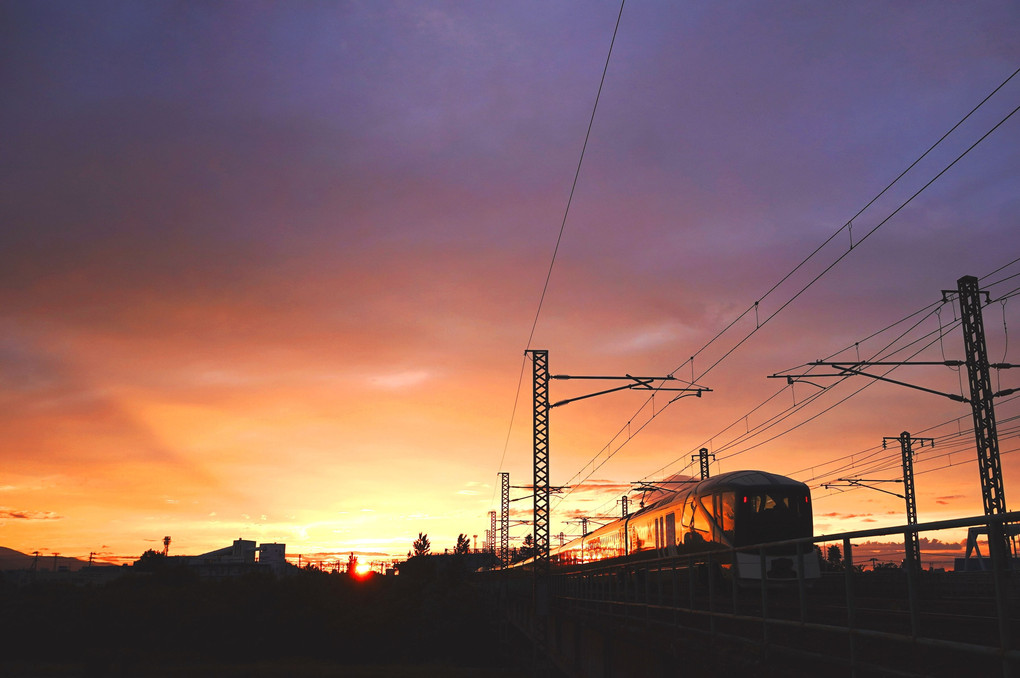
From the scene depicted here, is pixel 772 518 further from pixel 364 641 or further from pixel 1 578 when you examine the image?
pixel 1 578

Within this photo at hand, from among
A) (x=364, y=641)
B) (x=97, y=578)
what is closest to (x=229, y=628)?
(x=364, y=641)

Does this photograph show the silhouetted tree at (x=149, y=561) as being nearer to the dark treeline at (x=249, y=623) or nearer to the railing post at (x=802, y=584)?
the dark treeline at (x=249, y=623)

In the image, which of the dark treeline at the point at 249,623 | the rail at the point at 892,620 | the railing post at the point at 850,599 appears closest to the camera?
the rail at the point at 892,620

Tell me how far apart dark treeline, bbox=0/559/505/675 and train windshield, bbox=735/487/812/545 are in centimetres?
5908

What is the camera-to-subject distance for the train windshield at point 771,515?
24.3 m

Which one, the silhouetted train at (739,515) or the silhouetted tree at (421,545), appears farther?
the silhouetted tree at (421,545)

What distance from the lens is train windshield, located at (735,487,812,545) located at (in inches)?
955

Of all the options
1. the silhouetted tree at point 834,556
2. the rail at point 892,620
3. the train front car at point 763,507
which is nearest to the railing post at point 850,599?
the rail at point 892,620

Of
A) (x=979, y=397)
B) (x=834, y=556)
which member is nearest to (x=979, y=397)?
(x=979, y=397)

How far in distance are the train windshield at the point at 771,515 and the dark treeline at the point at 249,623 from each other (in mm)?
59079

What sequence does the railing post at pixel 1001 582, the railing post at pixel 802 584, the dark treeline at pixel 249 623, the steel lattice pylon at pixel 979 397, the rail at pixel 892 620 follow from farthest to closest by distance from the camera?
1. the dark treeline at pixel 249 623
2. the steel lattice pylon at pixel 979 397
3. the railing post at pixel 802 584
4. the rail at pixel 892 620
5. the railing post at pixel 1001 582

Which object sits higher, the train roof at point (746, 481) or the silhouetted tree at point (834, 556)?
the train roof at point (746, 481)

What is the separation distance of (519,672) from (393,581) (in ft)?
136

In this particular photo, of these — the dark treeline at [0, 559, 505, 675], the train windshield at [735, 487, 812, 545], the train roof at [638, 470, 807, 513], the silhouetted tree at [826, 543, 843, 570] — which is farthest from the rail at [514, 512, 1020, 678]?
the dark treeline at [0, 559, 505, 675]
